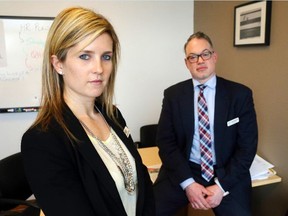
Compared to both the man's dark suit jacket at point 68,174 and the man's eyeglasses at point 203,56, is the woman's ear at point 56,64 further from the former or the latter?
the man's eyeglasses at point 203,56

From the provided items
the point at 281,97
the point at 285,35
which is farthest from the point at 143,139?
the point at 285,35

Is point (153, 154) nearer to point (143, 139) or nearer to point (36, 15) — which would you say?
point (143, 139)

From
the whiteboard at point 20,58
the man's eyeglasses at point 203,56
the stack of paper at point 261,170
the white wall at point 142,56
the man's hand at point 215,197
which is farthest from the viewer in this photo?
the white wall at point 142,56

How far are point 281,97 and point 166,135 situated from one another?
0.92m

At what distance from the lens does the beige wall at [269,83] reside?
202cm

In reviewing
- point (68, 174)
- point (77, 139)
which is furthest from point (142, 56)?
point (68, 174)

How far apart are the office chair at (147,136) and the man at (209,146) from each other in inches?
39.2

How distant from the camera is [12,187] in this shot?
1.95m

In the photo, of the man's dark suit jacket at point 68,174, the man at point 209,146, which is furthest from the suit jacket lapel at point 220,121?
the man's dark suit jacket at point 68,174

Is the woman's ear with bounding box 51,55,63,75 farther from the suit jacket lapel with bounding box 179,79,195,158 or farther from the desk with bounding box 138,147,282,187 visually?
the desk with bounding box 138,147,282,187

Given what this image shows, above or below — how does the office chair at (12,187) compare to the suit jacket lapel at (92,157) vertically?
below

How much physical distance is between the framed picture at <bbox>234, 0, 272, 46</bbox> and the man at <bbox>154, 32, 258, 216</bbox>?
1.72 ft

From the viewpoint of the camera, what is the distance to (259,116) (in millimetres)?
2307

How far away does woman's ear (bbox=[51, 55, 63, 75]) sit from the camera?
1.00 m
